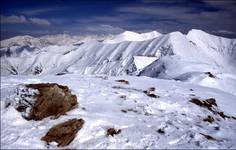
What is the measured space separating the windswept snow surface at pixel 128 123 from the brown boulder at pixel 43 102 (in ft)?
1.57

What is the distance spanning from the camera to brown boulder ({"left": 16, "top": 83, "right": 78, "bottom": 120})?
802 inches

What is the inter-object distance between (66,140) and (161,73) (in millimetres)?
65912

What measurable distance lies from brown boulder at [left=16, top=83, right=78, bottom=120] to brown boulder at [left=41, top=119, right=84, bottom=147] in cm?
163

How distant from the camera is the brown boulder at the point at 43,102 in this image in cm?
2036

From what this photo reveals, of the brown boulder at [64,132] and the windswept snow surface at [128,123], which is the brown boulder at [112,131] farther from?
the brown boulder at [64,132]

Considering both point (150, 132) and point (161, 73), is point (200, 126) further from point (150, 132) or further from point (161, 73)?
point (161, 73)

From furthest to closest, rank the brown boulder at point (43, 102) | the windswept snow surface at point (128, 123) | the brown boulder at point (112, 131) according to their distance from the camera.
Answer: the brown boulder at point (43, 102), the brown boulder at point (112, 131), the windswept snow surface at point (128, 123)

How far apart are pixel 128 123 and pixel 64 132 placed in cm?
430

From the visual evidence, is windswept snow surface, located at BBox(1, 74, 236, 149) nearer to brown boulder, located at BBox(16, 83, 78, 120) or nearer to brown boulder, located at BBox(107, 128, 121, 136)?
brown boulder, located at BBox(107, 128, 121, 136)

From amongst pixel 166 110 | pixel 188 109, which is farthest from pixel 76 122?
pixel 188 109

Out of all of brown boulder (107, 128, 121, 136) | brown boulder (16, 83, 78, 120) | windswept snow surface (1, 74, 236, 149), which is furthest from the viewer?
brown boulder (16, 83, 78, 120)

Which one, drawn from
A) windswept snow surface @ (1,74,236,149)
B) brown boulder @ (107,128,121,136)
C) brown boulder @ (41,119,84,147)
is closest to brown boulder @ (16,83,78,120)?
windswept snow surface @ (1,74,236,149)

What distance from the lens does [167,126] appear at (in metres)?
20.7

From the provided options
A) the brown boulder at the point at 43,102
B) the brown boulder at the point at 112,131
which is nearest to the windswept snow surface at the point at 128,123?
the brown boulder at the point at 112,131
